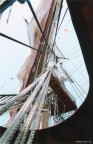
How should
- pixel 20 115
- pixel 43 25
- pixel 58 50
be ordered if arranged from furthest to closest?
pixel 58 50
pixel 43 25
pixel 20 115

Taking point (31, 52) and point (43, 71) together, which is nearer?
point (43, 71)

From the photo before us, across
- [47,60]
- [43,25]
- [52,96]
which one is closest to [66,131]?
[47,60]

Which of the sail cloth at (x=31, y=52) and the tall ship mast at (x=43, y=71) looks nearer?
the tall ship mast at (x=43, y=71)

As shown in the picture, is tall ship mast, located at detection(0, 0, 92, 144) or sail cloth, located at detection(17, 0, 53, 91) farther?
sail cloth, located at detection(17, 0, 53, 91)

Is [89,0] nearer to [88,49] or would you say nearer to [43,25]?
[88,49]

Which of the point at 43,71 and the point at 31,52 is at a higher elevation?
the point at 31,52

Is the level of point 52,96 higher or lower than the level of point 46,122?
higher

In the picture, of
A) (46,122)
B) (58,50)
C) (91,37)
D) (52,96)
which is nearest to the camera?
(91,37)

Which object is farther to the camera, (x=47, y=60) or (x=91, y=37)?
(x=47, y=60)

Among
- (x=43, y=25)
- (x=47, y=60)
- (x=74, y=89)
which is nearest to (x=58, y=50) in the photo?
(x=74, y=89)

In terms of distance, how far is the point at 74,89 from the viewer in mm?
9430

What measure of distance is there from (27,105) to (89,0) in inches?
33.5

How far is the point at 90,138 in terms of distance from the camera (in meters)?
2.67

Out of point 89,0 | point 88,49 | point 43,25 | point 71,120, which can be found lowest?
point 71,120
